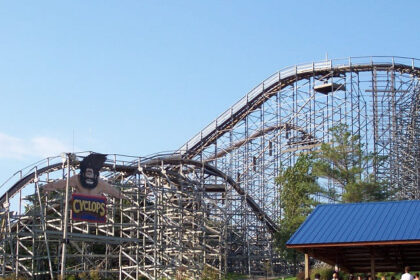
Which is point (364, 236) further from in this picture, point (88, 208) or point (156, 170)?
point (156, 170)

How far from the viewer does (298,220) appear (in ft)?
131

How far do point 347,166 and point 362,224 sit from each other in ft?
50.6

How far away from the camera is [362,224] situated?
84.2 ft

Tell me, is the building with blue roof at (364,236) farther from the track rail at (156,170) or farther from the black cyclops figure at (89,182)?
the track rail at (156,170)

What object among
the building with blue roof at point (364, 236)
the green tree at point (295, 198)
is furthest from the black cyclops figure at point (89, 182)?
the green tree at point (295, 198)

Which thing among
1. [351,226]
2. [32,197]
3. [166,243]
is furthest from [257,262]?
[351,226]

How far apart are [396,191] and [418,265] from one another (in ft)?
43.6

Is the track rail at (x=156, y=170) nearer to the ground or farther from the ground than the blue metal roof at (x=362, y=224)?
farther from the ground

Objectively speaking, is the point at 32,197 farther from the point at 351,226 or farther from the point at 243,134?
the point at 243,134

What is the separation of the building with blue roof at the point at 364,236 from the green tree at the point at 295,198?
11.8 meters

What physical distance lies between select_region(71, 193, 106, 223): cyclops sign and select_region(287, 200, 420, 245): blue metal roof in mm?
9902

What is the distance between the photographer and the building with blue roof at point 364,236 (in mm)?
24344

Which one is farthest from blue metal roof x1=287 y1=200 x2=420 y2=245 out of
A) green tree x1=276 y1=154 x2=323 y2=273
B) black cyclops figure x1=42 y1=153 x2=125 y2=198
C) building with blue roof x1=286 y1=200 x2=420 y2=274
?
green tree x1=276 y1=154 x2=323 y2=273

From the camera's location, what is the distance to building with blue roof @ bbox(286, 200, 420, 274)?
24344mm
